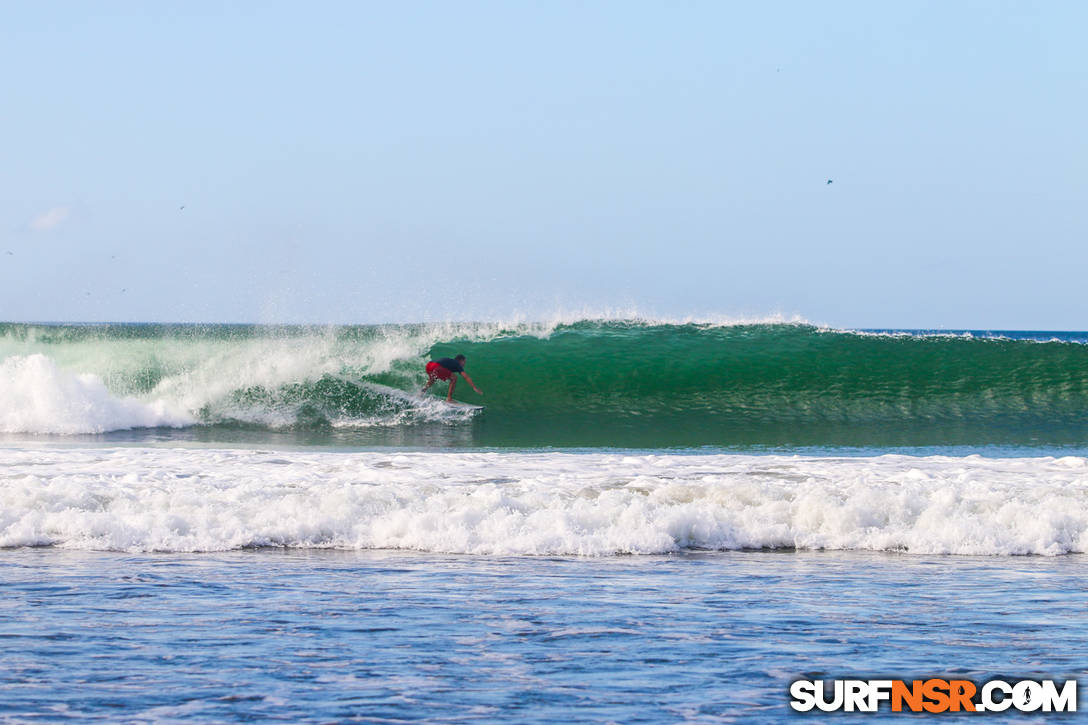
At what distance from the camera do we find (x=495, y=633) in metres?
5.03

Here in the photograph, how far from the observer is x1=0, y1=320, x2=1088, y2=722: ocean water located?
4281 millimetres

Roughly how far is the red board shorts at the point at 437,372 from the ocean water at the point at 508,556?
53 centimetres

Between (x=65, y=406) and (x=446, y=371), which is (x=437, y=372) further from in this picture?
(x=65, y=406)

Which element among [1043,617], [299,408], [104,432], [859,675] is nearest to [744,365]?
[299,408]

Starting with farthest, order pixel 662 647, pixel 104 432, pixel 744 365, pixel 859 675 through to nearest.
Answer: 1. pixel 744 365
2. pixel 104 432
3. pixel 662 647
4. pixel 859 675

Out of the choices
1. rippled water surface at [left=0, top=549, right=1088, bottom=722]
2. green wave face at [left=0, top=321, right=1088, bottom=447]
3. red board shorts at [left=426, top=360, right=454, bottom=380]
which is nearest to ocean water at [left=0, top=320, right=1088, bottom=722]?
rippled water surface at [left=0, top=549, right=1088, bottom=722]

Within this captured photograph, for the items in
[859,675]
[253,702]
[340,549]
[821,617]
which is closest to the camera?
[253,702]

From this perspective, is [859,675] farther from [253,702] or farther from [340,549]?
[340,549]

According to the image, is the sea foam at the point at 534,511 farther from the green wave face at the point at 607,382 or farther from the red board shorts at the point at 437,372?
the red board shorts at the point at 437,372

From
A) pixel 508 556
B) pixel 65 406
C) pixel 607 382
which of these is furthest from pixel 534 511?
pixel 65 406

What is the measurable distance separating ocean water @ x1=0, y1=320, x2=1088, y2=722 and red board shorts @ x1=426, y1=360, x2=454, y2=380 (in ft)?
1.73

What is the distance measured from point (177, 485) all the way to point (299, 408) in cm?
773

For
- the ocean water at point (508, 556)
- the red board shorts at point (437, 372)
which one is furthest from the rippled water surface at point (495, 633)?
the red board shorts at point (437, 372)

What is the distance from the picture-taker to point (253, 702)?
13.0ft
